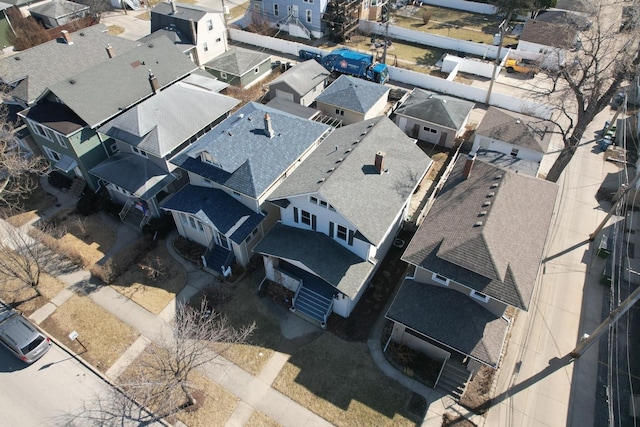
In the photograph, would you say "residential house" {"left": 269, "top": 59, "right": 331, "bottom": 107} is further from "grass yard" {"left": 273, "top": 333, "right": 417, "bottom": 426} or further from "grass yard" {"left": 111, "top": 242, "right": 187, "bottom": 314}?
"grass yard" {"left": 273, "top": 333, "right": 417, "bottom": 426}

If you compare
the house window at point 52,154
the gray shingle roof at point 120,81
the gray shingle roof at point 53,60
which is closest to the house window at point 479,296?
the gray shingle roof at point 120,81

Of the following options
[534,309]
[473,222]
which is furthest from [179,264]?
[534,309]

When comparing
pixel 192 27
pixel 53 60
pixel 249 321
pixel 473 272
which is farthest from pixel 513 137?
pixel 53 60

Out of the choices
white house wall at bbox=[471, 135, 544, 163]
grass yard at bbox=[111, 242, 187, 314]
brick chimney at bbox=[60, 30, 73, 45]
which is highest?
brick chimney at bbox=[60, 30, 73, 45]

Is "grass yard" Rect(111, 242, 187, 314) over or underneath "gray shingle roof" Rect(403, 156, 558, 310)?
underneath

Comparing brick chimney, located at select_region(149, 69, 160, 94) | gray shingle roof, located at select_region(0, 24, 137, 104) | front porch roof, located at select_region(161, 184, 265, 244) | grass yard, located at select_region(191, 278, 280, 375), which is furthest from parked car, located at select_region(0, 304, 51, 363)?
brick chimney, located at select_region(149, 69, 160, 94)

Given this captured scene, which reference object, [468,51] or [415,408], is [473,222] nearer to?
[415,408]

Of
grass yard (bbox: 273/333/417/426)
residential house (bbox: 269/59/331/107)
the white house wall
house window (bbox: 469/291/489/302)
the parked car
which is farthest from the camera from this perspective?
residential house (bbox: 269/59/331/107)

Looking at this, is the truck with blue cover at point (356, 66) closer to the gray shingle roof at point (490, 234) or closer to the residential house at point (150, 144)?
the residential house at point (150, 144)
